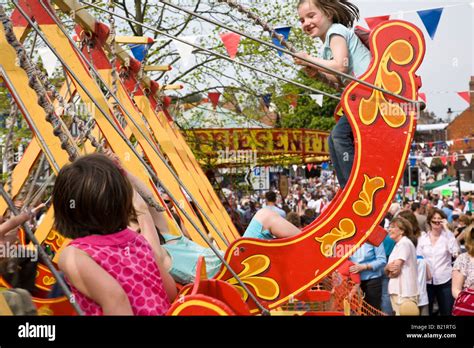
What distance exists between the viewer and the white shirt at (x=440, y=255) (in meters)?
7.77

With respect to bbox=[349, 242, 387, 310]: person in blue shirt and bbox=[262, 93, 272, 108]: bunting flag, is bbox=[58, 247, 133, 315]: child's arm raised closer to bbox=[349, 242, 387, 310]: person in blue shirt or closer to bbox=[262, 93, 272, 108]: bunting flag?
bbox=[349, 242, 387, 310]: person in blue shirt

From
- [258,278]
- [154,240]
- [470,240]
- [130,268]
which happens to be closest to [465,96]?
[470,240]

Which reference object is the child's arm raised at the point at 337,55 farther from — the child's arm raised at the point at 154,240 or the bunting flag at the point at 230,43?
the bunting flag at the point at 230,43

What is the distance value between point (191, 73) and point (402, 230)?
585cm

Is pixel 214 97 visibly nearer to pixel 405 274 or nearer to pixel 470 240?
pixel 405 274

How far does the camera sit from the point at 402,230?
7254 mm

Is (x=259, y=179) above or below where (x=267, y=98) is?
below

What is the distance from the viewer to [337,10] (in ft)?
14.5

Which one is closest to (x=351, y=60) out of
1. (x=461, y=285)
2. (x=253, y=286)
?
(x=253, y=286)

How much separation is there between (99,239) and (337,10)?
2.50 metres

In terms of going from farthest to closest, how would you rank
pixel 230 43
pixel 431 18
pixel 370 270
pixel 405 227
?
pixel 405 227 → pixel 370 270 → pixel 230 43 → pixel 431 18

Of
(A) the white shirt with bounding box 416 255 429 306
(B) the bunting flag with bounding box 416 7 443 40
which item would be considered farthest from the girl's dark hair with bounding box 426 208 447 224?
(B) the bunting flag with bounding box 416 7 443 40
